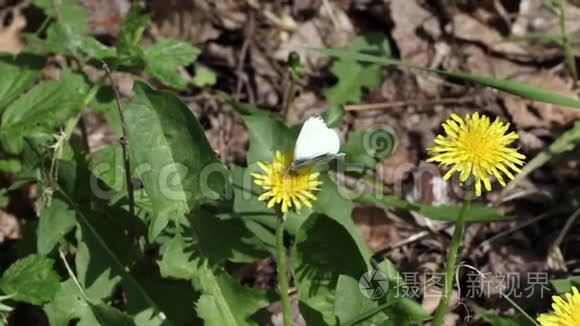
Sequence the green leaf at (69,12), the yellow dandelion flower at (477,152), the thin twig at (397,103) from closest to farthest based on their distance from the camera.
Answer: the yellow dandelion flower at (477,152)
the green leaf at (69,12)
the thin twig at (397,103)

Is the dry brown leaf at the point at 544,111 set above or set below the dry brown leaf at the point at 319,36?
below

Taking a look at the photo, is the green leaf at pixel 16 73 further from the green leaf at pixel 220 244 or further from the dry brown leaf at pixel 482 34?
the dry brown leaf at pixel 482 34

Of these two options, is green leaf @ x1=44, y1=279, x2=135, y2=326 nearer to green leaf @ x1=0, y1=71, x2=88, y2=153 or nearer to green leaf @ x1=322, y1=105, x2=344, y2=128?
green leaf @ x1=0, y1=71, x2=88, y2=153

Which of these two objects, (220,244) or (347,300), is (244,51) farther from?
(347,300)

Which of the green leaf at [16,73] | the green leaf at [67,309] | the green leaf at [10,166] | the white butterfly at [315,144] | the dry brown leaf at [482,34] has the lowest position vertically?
the green leaf at [67,309]

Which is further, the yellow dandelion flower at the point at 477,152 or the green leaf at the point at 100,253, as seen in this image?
the green leaf at the point at 100,253

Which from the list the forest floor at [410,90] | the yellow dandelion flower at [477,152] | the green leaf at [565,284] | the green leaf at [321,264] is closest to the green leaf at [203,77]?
the forest floor at [410,90]
